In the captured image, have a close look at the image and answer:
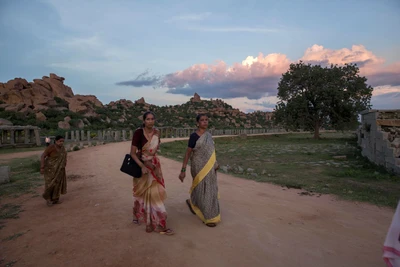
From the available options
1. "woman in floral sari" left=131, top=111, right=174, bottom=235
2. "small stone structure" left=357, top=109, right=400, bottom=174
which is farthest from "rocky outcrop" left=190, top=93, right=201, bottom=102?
"woman in floral sari" left=131, top=111, right=174, bottom=235

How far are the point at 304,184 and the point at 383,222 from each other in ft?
9.82

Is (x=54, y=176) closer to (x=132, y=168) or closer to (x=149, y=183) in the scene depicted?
(x=132, y=168)

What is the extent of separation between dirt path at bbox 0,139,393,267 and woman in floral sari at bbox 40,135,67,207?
0.27 metres

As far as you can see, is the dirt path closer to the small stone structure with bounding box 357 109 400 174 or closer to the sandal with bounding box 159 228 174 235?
the sandal with bounding box 159 228 174 235

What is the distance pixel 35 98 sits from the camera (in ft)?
150

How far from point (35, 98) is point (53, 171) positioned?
156 ft

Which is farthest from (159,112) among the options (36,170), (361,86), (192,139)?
(192,139)

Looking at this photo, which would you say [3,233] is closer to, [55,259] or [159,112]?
[55,259]

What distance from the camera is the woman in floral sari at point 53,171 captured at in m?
5.58

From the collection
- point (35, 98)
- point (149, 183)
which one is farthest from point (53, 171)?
point (35, 98)

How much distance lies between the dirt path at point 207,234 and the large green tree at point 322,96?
75.2ft

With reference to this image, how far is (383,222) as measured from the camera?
4.79 metres

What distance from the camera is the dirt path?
3.29 metres

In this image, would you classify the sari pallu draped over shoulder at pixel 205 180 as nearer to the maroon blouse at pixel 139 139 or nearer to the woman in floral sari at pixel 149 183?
the woman in floral sari at pixel 149 183
